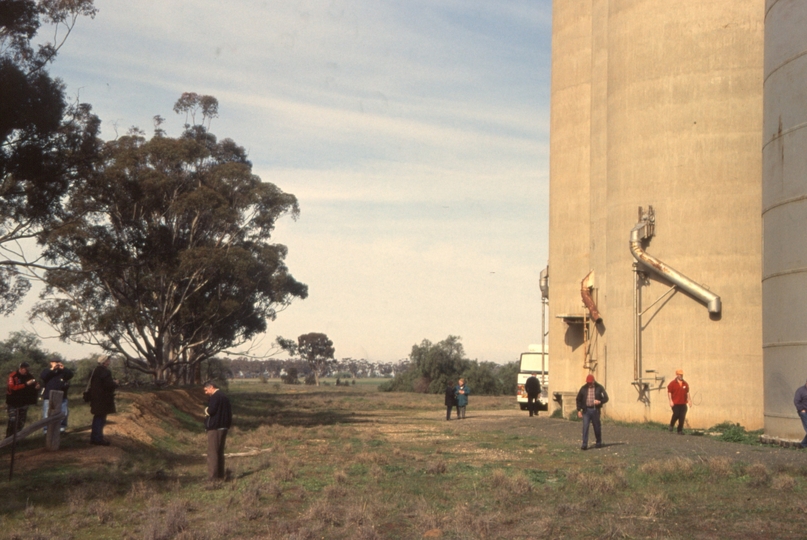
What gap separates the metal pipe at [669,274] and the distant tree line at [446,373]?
184 feet

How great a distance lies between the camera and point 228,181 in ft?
145

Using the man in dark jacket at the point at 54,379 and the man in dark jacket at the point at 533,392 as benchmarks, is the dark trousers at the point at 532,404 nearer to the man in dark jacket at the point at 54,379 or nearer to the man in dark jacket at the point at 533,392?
the man in dark jacket at the point at 533,392

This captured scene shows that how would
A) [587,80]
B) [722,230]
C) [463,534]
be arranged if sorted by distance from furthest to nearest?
[587,80] → [722,230] → [463,534]

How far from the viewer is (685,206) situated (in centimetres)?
2783

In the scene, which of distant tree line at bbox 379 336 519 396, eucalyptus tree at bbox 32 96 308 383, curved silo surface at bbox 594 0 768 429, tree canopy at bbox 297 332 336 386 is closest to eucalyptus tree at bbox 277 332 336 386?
tree canopy at bbox 297 332 336 386

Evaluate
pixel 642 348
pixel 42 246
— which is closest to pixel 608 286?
pixel 642 348

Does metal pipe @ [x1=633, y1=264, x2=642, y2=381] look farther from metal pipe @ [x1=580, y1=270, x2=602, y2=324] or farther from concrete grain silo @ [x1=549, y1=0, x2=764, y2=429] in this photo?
metal pipe @ [x1=580, y1=270, x2=602, y2=324]

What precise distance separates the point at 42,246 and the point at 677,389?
23.0m

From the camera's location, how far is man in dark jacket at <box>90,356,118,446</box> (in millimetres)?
18203

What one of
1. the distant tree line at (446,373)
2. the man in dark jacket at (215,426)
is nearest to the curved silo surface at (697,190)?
the man in dark jacket at (215,426)

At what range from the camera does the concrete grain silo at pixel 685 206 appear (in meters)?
26.8

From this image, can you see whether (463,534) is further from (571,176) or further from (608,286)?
(571,176)

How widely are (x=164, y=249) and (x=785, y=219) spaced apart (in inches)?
1031

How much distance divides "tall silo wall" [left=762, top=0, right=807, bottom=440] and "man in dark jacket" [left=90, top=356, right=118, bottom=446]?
48.6 feet
